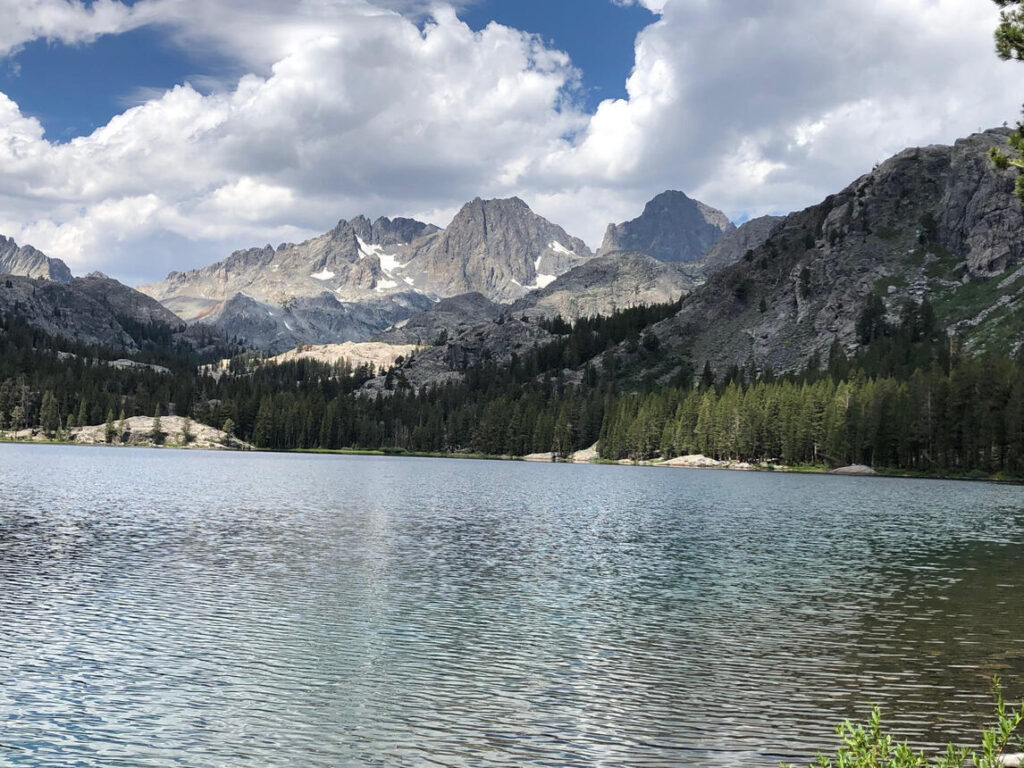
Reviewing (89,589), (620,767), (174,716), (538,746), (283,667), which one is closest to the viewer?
(620,767)

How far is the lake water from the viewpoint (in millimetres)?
22797

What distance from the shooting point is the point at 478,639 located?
33844 millimetres

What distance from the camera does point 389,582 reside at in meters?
45.5

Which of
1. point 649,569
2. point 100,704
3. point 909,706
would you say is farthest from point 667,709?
point 649,569

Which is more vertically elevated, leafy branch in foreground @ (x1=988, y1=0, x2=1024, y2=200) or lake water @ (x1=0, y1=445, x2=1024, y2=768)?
leafy branch in foreground @ (x1=988, y1=0, x2=1024, y2=200)

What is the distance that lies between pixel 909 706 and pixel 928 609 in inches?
708

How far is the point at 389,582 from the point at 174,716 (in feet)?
71.2

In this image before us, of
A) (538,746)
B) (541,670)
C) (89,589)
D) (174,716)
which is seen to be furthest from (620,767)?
(89,589)

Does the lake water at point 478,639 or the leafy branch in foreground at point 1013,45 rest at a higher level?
the leafy branch in foreground at point 1013,45

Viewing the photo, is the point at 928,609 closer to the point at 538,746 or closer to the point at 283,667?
the point at 538,746

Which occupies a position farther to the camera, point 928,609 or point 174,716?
point 928,609

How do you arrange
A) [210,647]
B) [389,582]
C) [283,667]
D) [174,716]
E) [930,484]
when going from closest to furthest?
[174,716], [283,667], [210,647], [389,582], [930,484]

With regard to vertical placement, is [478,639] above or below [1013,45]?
below

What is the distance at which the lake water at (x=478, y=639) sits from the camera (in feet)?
74.8
